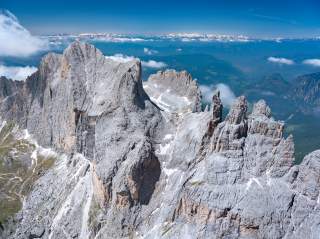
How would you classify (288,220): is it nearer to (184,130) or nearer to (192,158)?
(192,158)

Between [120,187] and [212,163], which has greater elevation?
[212,163]

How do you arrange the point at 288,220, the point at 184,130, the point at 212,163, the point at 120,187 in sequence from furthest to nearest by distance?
the point at 184,130 → the point at 120,187 → the point at 212,163 → the point at 288,220

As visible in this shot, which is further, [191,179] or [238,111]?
[191,179]

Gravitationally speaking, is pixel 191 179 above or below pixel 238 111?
below

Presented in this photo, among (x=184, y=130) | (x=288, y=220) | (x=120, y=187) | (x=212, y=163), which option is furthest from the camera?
(x=184, y=130)

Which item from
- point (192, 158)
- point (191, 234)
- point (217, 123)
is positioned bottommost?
point (191, 234)

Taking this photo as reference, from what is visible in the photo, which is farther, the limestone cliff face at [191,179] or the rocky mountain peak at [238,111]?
the rocky mountain peak at [238,111]

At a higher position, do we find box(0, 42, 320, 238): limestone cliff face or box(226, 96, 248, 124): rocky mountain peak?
box(226, 96, 248, 124): rocky mountain peak

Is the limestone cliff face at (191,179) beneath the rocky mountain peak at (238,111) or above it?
beneath

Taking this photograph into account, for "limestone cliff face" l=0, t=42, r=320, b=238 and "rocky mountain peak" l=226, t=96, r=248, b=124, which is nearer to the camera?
"limestone cliff face" l=0, t=42, r=320, b=238

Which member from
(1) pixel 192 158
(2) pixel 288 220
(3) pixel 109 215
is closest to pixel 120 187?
(3) pixel 109 215

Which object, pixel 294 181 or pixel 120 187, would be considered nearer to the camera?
pixel 294 181
